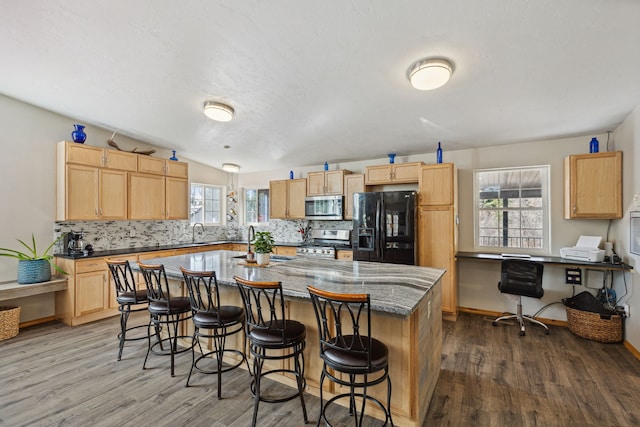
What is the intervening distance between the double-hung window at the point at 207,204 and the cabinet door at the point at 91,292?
211 centimetres

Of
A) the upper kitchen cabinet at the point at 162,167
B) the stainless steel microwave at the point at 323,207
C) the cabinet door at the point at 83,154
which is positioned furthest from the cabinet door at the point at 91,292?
the stainless steel microwave at the point at 323,207

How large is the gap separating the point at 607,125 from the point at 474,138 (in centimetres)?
135

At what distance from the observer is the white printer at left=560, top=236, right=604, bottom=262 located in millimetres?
3355

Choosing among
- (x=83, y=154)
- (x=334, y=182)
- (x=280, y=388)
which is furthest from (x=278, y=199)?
(x=280, y=388)

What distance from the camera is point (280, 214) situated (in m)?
5.86

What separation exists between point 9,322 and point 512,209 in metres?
6.49

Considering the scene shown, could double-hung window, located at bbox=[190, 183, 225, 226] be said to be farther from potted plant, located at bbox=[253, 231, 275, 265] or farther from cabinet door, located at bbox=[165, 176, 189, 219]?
potted plant, located at bbox=[253, 231, 275, 265]

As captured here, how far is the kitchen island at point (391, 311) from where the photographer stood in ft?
6.27

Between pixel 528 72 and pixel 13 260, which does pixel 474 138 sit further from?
pixel 13 260

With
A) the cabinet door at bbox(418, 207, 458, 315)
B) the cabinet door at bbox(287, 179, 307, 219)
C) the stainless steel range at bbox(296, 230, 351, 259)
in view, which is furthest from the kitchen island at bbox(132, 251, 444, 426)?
the cabinet door at bbox(287, 179, 307, 219)

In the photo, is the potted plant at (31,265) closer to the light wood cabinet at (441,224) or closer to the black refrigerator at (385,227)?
the black refrigerator at (385,227)

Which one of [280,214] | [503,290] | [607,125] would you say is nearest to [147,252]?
[280,214]

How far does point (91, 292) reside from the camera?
4000mm

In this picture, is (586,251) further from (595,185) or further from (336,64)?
(336,64)
